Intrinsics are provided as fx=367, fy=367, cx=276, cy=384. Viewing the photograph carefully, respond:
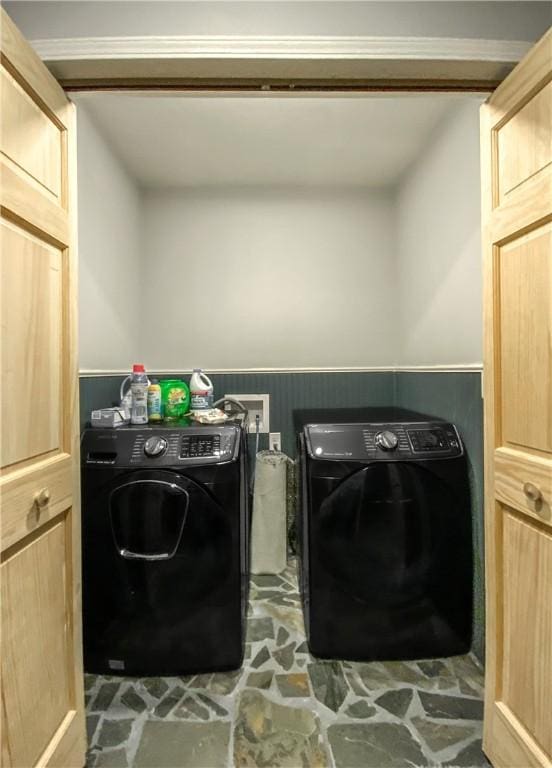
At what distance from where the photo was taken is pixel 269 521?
81.9 inches

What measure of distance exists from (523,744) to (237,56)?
6.18ft

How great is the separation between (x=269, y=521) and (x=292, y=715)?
91cm

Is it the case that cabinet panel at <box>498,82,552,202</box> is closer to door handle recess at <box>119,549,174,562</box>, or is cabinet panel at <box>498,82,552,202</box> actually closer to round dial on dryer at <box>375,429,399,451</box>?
round dial on dryer at <box>375,429,399,451</box>

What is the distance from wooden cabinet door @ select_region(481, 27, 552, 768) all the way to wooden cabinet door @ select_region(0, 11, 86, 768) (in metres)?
1.18

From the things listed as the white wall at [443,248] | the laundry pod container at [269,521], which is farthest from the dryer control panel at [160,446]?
the white wall at [443,248]

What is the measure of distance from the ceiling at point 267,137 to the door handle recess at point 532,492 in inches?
62.0

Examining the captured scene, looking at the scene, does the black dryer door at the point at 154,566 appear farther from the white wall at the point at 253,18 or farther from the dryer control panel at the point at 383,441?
the white wall at the point at 253,18

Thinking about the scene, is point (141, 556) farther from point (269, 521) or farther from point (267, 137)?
point (267, 137)

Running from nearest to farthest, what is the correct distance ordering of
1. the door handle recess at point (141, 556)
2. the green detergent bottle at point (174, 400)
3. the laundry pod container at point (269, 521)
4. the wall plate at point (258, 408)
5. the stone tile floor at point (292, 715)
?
the stone tile floor at point (292, 715) < the door handle recess at point (141, 556) < the green detergent bottle at point (174, 400) < the laundry pod container at point (269, 521) < the wall plate at point (258, 408)

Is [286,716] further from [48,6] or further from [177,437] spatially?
[48,6]

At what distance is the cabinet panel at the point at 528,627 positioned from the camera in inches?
34.9

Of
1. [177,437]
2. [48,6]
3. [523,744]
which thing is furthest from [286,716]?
[48,6]

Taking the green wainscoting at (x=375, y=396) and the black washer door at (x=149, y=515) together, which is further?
the green wainscoting at (x=375, y=396)

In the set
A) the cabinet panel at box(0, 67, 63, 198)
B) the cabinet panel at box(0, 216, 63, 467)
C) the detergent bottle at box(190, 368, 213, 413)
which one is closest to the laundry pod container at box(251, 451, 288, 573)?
the detergent bottle at box(190, 368, 213, 413)
